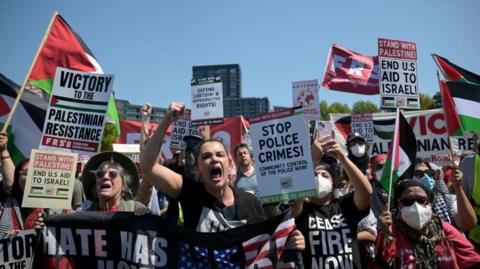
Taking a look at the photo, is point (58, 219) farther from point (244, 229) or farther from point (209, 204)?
point (244, 229)

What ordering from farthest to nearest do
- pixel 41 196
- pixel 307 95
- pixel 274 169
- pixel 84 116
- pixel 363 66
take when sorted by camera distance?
pixel 363 66
pixel 307 95
pixel 84 116
pixel 41 196
pixel 274 169

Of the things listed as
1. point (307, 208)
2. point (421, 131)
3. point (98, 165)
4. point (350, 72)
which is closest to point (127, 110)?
point (350, 72)

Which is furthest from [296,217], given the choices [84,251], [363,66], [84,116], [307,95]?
[363,66]

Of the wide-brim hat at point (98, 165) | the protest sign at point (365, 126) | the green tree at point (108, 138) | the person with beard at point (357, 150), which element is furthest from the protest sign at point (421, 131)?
the green tree at point (108, 138)

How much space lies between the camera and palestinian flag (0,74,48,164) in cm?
547

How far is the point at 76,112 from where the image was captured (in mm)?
5102

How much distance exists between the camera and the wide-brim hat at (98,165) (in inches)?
168

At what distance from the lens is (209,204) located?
11.1 ft

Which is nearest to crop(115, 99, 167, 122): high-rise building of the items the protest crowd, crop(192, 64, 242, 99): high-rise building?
crop(192, 64, 242, 99): high-rise building

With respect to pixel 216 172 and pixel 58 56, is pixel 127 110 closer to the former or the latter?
pixel 58 56

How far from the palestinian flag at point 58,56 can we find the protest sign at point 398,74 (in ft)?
17.5

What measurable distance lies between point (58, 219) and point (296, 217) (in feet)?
6.36

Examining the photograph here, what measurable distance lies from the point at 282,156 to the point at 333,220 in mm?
688

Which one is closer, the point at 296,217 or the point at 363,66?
the point at 296,217
